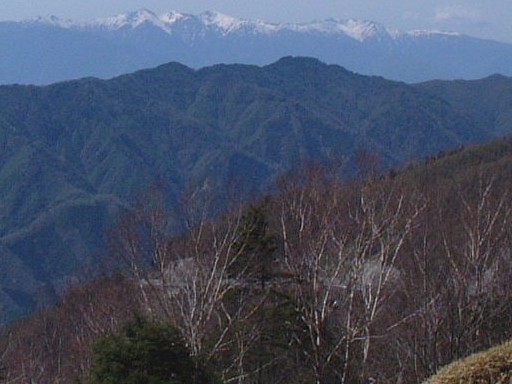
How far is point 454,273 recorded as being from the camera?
14578 millimetres

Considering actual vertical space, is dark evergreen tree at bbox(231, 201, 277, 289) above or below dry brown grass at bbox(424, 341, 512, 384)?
below

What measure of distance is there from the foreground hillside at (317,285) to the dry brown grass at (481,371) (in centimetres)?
479

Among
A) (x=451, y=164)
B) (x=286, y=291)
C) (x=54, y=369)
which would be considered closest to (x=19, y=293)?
(x=451, y=164)

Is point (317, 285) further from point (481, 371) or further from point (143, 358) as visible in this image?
point (481, 371)

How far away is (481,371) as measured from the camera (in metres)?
7.02

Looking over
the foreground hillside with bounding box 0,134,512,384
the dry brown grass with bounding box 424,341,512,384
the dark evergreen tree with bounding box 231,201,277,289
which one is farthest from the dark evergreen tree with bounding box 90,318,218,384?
the dark evergreen tree with bounding box 231,201,277,289

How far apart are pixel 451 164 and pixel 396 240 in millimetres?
81190

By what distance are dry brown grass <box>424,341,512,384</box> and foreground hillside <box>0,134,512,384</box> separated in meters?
4.79

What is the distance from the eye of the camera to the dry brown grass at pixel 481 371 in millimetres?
6938

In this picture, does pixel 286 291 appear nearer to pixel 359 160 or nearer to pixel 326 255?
pixel 326 255

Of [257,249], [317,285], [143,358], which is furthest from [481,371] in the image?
[257,249]

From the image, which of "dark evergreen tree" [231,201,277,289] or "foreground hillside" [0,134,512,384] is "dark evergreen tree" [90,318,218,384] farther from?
"dark evergreen tree" [231,201,277,289]

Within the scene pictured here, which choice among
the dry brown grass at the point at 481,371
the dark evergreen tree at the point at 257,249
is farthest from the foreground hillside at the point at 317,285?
the dry brown grass at the point at 481,371

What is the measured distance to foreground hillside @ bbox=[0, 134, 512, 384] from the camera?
1345 centimetres
